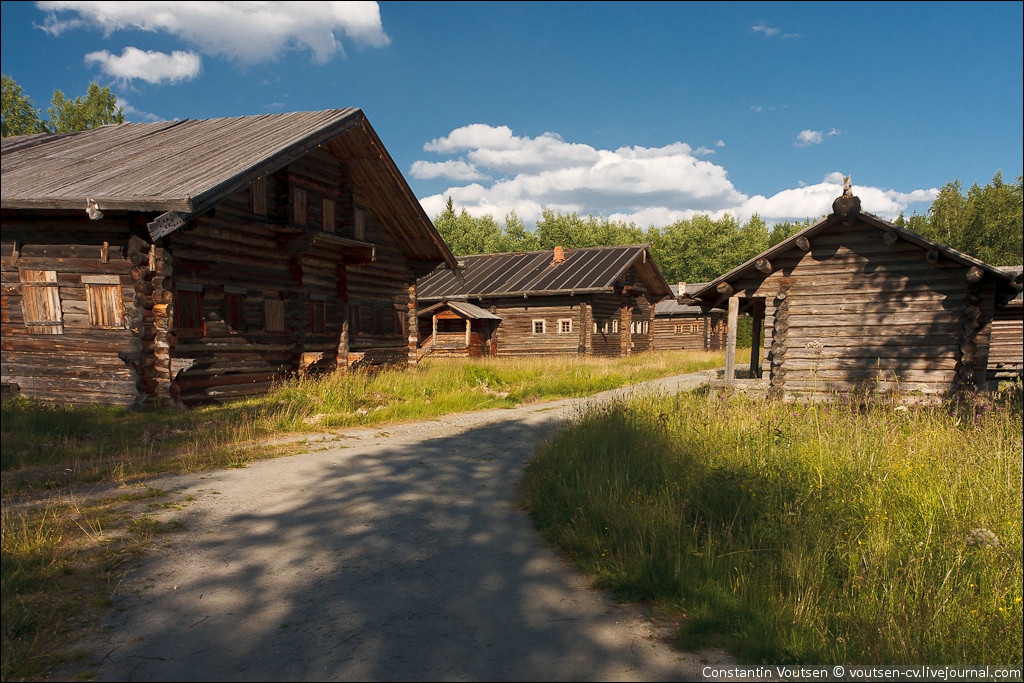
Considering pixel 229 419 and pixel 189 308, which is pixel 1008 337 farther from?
pixel 189 308

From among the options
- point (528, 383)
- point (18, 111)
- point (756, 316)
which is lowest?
point (528, 383)

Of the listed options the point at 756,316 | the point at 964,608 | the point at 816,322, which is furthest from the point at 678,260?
the point at 964,608

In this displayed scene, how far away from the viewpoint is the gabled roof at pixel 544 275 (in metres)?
29.2

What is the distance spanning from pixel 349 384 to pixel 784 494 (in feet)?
32.6

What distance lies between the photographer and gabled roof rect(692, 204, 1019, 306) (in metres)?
11.2

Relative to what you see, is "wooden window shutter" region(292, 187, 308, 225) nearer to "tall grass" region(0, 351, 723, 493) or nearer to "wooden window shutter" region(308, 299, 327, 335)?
"wooden window shutter" region(308, 299, 327, 335)

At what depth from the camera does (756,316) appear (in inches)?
736

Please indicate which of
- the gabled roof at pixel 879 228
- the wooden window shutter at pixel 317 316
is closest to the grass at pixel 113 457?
the wooden window shutter at pixel 317 316

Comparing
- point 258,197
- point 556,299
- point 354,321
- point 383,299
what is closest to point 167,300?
point 258,197

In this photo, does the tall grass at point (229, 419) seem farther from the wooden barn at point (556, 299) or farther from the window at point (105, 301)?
the wooden barn at point (556, 299)

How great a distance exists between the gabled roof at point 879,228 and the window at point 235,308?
1045cm

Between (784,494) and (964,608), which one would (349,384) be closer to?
(784,494)

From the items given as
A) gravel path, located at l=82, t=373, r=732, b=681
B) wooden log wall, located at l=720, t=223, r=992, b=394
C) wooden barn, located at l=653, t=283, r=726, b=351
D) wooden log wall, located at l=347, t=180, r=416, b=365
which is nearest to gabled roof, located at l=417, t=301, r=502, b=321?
wooden log wall, located at l=347, t=180, r=416, b=365

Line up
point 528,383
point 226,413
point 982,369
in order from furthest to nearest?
point 528,383, point 982,369, point 226,413
